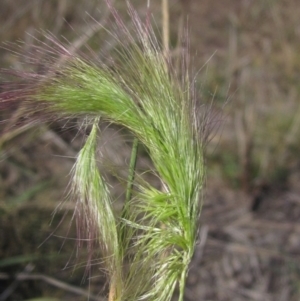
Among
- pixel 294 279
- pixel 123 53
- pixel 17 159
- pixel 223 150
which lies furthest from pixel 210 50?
pixel 123 53

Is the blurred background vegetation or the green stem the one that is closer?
the green stem

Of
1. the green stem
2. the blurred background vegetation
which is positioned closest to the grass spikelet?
the green stem

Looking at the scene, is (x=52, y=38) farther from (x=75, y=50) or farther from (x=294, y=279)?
(x=294, y=279)

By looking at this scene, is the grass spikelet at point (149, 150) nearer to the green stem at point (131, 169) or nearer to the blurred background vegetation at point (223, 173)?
the green stem at point (131, 169)

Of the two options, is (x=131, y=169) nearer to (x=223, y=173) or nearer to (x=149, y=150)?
(x=149, y=150)

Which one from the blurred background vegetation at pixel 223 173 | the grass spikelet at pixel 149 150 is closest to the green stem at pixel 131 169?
the grass spikelet at pixel 149 150

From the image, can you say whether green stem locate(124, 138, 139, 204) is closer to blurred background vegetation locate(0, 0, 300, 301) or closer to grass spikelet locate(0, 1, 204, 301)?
grass spikelet locate(0, 1, 204, 301)

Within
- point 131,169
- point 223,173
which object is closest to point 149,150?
point 131,169
